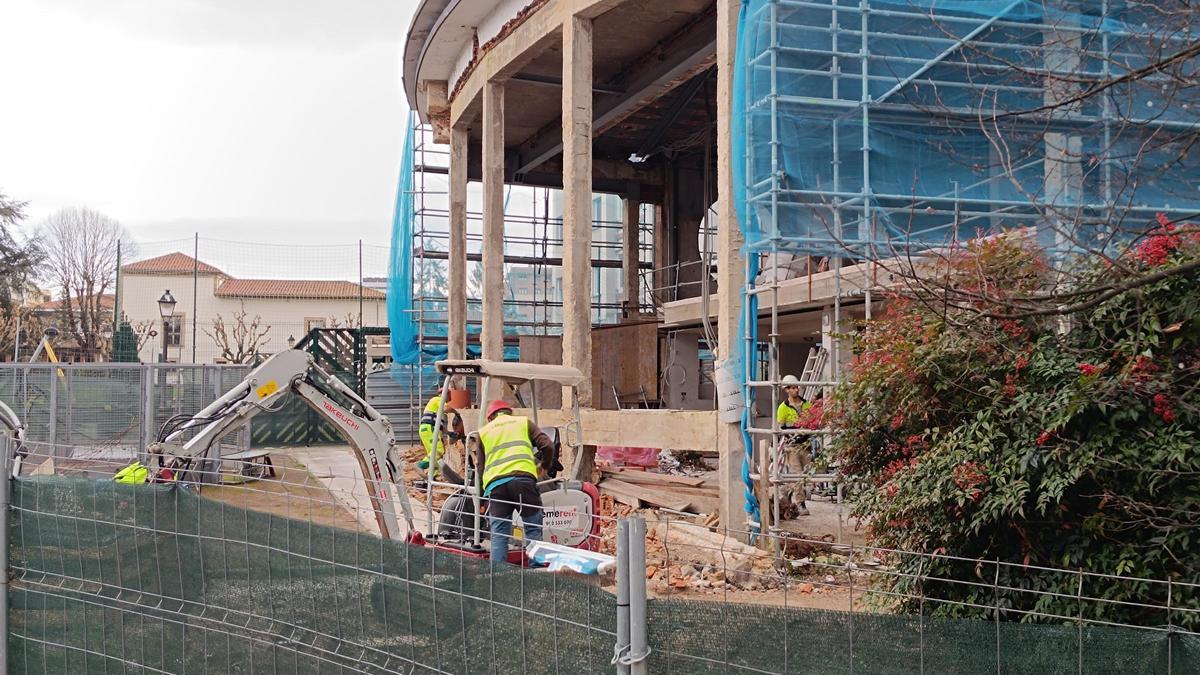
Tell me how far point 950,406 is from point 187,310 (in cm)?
6432

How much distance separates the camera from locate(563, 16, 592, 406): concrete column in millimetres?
18156

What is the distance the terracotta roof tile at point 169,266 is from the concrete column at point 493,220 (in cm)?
4559

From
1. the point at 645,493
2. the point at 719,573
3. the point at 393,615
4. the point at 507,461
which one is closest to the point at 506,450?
the point at 507,461

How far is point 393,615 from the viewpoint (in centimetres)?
534

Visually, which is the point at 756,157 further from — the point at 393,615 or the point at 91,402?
the point at 91,402

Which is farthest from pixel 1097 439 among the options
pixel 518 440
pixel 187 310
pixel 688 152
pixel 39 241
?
pixel 187 310

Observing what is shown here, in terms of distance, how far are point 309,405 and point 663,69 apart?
39.6 feet

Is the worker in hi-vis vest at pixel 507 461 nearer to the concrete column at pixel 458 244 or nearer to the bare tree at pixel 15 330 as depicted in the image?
the concrete column at pixel 458 244

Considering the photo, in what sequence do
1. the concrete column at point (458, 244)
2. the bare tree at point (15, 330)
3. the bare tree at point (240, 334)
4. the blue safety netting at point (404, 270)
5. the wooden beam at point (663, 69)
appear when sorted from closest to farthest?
the wooden beam at point (663, 69) < the concrete column at point (458, 244) < the blue safety netting at point (404, 270) < the bare tree at point (15, 330) < the bare tree at point (240, 334)

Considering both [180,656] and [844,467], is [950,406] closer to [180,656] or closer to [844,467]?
[844,467]

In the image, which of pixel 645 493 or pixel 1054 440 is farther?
pixel 645 493

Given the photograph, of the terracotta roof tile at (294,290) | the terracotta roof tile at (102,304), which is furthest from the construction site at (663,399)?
the terracotta roof tile at (102,304)

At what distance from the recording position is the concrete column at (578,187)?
18.2 meters

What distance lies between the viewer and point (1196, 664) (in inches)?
139
